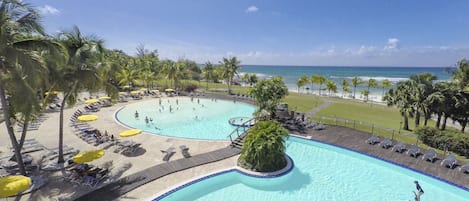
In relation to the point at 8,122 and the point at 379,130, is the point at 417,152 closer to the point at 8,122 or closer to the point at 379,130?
the point at 379,130

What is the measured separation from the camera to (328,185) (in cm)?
1250

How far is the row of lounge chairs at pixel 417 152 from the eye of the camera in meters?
13.9

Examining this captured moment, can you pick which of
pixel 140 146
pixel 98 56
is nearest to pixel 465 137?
pixel 140 146

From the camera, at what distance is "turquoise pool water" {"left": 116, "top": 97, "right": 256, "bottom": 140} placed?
21.5 m

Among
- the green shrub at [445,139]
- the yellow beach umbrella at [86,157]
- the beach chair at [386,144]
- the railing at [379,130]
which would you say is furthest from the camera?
the railing at [379,130]

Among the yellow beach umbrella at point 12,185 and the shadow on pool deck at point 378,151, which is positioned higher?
the yellow beach umbrella at point 12,185

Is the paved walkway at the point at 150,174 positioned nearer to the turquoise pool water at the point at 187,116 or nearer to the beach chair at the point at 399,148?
the turquoise pool water at the point at 187,116

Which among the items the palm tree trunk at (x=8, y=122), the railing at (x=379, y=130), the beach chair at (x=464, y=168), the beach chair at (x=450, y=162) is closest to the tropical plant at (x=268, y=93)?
the railing at (x=379, y=130)

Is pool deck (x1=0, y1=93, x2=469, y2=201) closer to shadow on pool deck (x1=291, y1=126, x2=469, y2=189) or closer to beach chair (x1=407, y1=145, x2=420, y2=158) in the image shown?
shadow on pool deck (x1=291, y1=126, x2=469, y2=189)

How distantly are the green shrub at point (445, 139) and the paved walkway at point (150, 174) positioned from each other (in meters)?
14.1

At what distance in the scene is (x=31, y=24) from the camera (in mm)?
8812

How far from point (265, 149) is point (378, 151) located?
8797 millimetres

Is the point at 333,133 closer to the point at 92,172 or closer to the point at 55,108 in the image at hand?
the point at 92,172

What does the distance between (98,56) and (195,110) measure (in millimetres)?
17403
